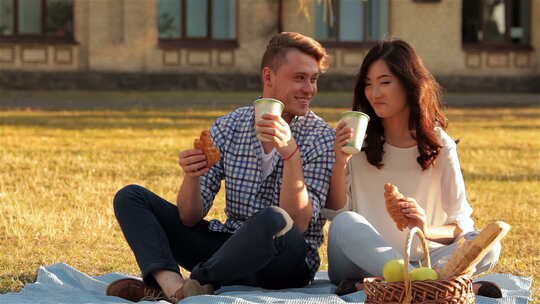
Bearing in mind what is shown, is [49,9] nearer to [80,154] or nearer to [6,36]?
[6,36]

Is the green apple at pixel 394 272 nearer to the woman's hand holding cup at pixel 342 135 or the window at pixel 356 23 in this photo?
→ the woman's hand holding cup at pixel 342 135

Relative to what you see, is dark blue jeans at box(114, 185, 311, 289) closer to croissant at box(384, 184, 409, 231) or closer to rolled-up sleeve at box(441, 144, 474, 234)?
croissant at box(384, 184, 409, 231)

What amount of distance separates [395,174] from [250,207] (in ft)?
2.18

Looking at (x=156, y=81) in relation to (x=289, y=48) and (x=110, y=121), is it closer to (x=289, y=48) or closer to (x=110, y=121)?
(x=110, y=121)

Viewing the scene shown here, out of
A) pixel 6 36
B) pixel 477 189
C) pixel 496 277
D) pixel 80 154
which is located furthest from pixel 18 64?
pixel 496 277

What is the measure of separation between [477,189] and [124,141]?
214 inches

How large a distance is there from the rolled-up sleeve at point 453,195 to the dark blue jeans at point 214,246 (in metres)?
0.67

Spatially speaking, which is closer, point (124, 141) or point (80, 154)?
point (80, 154)

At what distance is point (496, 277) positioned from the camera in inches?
232

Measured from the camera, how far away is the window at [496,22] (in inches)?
1087

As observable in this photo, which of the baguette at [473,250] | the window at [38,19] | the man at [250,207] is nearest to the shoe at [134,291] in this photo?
the man at [250,207]

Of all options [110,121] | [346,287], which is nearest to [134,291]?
[346,287]

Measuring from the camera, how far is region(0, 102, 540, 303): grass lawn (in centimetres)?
696

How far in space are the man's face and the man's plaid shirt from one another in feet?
0.46
